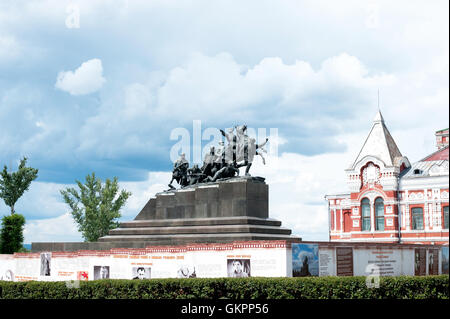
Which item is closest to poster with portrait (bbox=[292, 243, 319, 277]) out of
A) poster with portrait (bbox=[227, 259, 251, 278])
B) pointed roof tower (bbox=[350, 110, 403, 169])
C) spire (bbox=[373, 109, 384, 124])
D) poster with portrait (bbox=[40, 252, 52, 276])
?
poster with portrait (bbox=[227, 259, 251, 278])

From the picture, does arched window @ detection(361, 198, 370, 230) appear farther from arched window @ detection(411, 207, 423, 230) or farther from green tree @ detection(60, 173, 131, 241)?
green tree @ detection(60, 173, 131, 241)

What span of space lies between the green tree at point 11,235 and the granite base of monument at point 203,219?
908 centimetres

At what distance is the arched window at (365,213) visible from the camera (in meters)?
48.2

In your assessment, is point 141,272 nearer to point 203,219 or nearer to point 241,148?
point 203,219

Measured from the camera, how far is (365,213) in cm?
4850

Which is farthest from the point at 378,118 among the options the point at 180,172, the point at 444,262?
the point at 180,172

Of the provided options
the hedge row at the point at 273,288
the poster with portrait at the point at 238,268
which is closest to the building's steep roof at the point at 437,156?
the poster with portrait at the point at 238,268

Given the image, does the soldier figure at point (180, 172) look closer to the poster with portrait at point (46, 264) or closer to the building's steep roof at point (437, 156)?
the poster with portrait at point (46, 264)

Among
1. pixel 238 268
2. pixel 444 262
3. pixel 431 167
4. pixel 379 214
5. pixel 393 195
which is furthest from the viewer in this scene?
pixel 379 214

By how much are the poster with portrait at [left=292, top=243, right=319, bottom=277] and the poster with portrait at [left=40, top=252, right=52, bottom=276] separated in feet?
51.0

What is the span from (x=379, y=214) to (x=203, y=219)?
23.4 m

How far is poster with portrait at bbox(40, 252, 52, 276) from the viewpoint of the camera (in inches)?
1239
